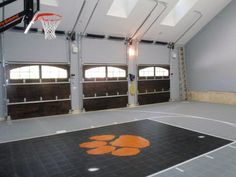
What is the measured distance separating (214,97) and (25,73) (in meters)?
8.33

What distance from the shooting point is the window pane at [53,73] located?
289 inches

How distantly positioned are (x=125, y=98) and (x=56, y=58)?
3.40m

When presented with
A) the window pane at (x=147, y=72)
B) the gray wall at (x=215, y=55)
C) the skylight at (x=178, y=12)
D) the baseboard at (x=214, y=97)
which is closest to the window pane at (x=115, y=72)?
the window pane at (x=147, y=72)

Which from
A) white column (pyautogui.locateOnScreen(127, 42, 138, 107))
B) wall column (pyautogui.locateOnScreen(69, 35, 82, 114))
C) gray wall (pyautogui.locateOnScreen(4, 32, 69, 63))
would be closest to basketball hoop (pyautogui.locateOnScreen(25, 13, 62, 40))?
gray wall (pyautogui.locateOnScreen(4, 32, 69, 63))

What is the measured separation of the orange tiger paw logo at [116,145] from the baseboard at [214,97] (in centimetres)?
645

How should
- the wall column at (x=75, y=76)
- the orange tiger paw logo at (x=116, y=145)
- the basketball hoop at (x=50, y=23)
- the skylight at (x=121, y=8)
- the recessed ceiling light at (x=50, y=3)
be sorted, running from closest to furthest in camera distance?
the orange tiger paw logo at (x=116, y=145) < the recessed ceiling light at (x=50, y=3) < the basketball hoop at (x=50, y=23) < the skylight at (x=121, y=8) < the wall column at (x=75, y=76)

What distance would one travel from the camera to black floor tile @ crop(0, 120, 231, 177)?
311 centimetres

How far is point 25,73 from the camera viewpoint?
702 centimetres

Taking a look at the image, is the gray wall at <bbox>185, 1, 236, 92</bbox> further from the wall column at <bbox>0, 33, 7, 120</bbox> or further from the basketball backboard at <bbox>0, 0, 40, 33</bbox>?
the wall column at <bbox>0, 33, 7, 120</bbox>

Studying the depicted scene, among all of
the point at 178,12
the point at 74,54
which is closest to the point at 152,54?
the point at 178,12

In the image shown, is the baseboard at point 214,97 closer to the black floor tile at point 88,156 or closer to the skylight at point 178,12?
the skylight at point 178,12

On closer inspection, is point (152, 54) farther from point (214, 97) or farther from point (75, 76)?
point (75, 76)

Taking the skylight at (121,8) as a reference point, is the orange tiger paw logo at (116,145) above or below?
below

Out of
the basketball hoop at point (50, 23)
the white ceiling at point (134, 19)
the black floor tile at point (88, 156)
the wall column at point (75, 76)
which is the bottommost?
the black floor tile at point (88, 156)
